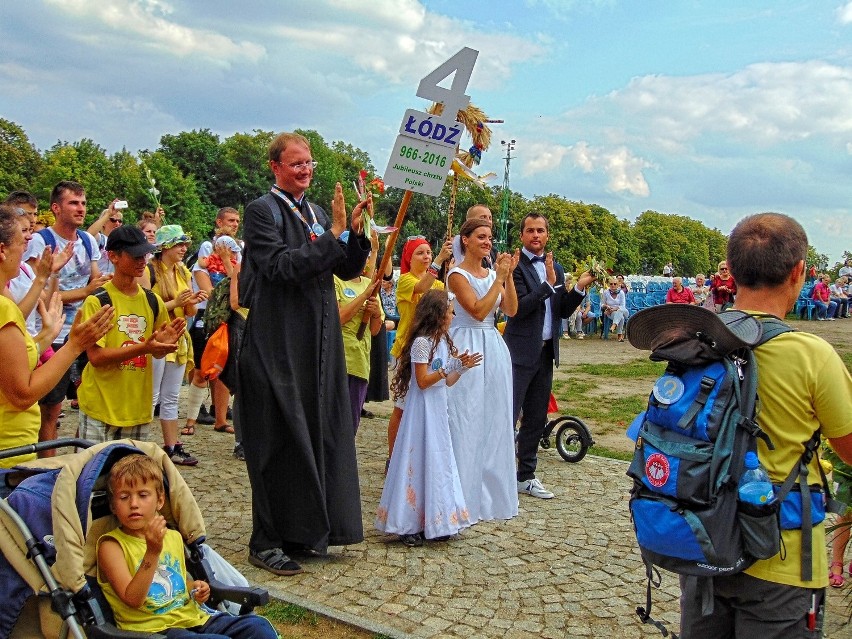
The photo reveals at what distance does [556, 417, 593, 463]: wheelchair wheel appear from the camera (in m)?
8.17

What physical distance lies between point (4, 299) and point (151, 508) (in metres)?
1.12

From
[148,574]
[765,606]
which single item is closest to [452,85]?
[148,574]

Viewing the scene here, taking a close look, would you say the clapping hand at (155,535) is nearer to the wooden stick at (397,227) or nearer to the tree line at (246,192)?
the wooden stick at (397,227)

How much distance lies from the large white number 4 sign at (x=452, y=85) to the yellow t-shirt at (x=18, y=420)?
3.09 meters

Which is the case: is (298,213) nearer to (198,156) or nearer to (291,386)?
(291,386)

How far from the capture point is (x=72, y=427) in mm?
8781

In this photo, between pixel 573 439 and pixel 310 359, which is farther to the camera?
pixel 573 439

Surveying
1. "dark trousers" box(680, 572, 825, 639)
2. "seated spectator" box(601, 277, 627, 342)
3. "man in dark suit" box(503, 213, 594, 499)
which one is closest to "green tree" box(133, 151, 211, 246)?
"seated spectator" box(601, 277, 627, 342)

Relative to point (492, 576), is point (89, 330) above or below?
above

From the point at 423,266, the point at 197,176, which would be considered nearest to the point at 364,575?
the point at 423,266

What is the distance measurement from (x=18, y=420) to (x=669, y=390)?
2.94m

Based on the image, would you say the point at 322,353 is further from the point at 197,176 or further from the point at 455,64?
the point at 197,176

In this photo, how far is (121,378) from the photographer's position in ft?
17.6

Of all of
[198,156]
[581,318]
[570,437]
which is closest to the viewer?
[570,437]
